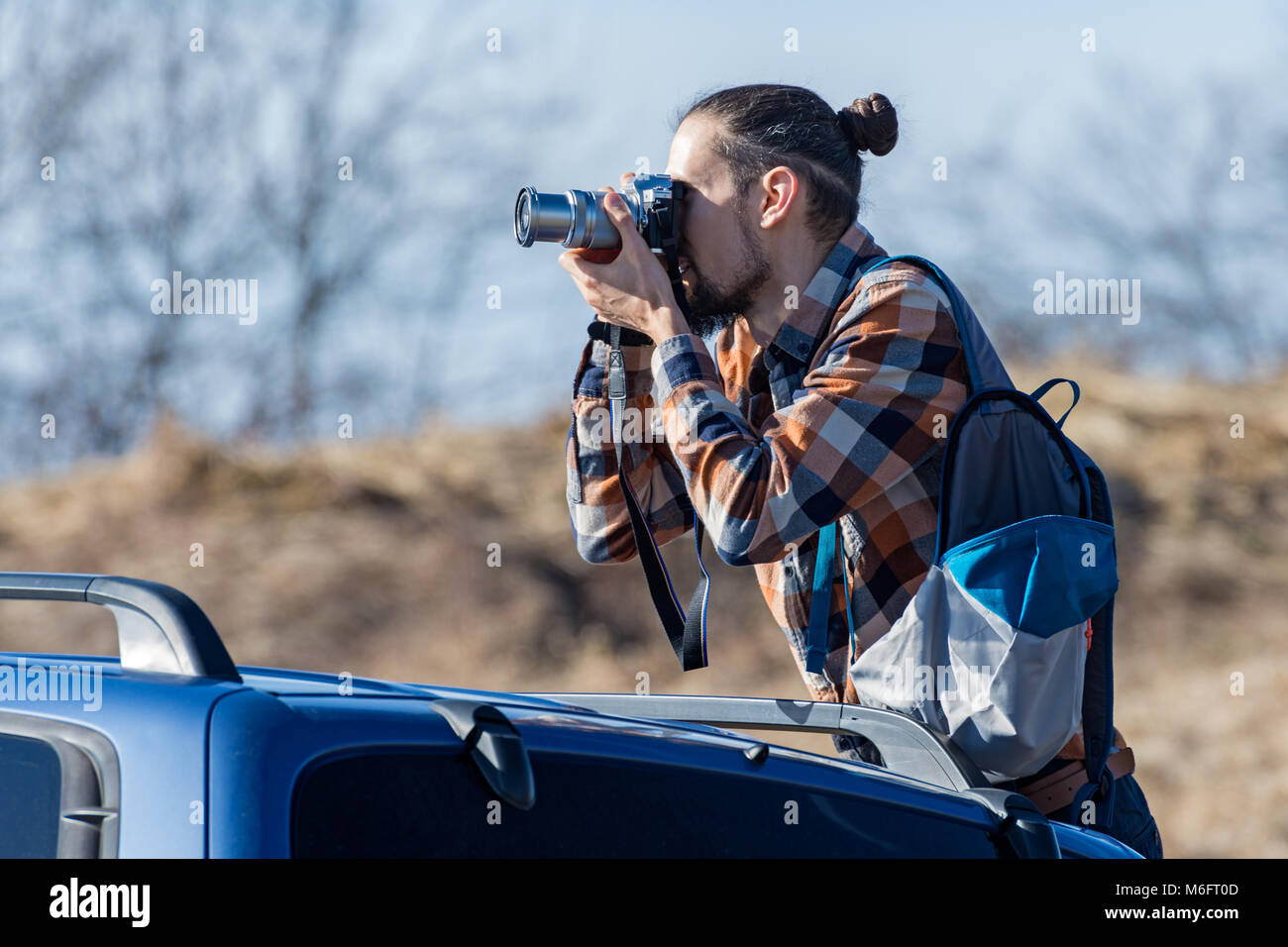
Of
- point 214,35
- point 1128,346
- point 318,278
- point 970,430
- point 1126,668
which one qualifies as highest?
point 214,35

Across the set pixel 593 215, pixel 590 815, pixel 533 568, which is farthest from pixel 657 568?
pixel 533 568

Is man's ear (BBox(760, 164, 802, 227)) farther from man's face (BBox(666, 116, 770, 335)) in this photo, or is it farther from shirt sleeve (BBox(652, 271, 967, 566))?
shirt sleeve (BBox(652, 271, 967, 566))

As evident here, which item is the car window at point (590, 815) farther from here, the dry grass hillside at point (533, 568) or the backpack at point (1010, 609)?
the dry grass hillside at point (533, 568)

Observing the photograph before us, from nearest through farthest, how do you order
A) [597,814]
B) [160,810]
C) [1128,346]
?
[160,810] → [597,814] → [1128,346]

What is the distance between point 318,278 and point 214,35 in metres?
2.60

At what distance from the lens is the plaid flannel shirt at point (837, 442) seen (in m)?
2.32

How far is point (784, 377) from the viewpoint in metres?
2.71

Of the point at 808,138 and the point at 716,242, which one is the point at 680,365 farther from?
the point at 808,138

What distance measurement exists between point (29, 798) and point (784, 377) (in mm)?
1673

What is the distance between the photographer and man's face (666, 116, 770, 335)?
2.70 meters

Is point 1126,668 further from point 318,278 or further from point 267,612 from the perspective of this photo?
point 318,278

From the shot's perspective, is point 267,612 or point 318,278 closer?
point 267,612
